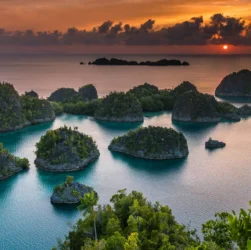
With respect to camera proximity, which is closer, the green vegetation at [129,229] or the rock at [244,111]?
the green vegetation at [129,229]

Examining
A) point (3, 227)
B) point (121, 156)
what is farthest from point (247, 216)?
point (121, 156)

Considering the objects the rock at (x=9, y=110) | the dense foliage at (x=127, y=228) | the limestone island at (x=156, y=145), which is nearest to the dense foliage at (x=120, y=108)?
the rock at (x=9, y=110)

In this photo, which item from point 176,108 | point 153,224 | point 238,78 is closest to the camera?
point 153,224

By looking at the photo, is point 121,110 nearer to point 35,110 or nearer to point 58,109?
point 58,109

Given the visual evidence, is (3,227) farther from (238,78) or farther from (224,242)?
(238,78)

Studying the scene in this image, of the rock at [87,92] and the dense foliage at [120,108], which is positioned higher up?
the dense foliage at [120,108]

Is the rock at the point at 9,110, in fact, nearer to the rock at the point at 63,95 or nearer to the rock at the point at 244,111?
the rock at the point at 63,95

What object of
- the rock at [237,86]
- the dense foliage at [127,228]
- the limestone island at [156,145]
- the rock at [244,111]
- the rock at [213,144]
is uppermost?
the dense foliage at [127,228]

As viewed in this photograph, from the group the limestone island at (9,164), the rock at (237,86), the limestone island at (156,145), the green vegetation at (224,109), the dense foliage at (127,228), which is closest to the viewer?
the dense foliage at (127,228)
